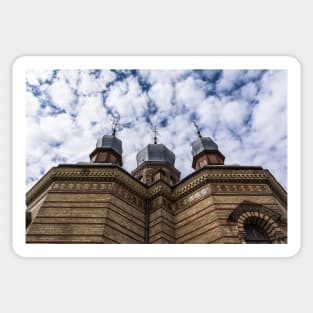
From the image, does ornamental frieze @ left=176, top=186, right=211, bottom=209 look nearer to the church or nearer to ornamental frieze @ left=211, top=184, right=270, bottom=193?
the church

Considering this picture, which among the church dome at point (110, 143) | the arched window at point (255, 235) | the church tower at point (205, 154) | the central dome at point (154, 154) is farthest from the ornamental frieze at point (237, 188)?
the central dome at point (154, 154)

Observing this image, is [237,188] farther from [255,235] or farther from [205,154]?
[205,154]

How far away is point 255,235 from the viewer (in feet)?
24.7

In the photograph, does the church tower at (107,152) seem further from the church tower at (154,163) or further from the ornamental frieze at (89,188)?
the ornamental frieze at (89,188)

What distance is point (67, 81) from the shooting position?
576 centimetres

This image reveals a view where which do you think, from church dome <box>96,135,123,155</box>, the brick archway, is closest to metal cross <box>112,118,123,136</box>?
the brick archway

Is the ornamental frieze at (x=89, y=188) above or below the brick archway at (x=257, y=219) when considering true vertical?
above

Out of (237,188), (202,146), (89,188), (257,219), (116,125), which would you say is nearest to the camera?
(116,125)
